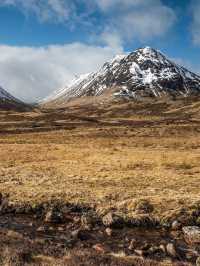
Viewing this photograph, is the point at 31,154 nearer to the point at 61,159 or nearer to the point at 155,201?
the point at 61,159

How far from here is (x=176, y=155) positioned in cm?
5078

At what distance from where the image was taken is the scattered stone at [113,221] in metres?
23.5

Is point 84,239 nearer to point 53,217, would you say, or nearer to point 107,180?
point 53,217

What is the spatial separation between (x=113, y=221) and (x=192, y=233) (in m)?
4.55

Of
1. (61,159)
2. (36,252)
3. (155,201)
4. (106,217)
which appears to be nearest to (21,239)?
(36,252)

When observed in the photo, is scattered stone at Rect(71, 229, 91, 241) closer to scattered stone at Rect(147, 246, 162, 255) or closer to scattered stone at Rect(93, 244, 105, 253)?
scattered stone at Rect(93, 244, 105, 253)

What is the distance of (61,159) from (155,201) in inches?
908

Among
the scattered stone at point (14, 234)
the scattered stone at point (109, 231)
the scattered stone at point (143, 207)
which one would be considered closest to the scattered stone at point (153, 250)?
the scattered stone at point (109, 231)

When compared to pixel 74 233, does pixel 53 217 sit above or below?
below

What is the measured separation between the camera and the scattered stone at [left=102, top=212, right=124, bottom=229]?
77.2ft

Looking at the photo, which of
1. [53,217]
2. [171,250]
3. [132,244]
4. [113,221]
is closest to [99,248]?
[132,244]

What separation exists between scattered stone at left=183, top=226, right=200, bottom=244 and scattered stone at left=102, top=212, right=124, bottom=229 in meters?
3.66

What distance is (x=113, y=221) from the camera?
77.6 ft

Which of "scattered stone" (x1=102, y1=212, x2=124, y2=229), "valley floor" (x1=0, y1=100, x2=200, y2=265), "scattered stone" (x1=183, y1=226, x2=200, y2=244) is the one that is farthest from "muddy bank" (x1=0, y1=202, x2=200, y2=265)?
"valley floor" (x1=0, y1=100, x2=200, y2=265)
